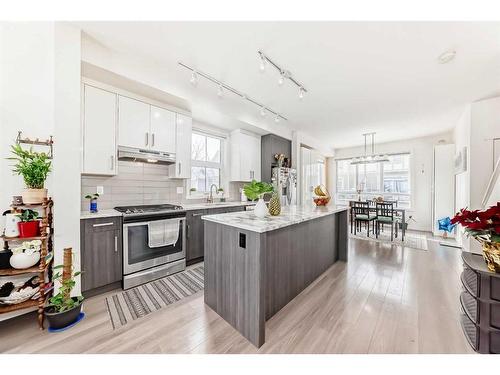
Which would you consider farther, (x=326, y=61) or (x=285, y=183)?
(x=285, y=183)

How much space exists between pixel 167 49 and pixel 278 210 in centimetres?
205

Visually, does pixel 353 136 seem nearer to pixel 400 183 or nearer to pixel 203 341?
pixel 400 183

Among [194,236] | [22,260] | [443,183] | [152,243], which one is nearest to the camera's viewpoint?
[22,260]

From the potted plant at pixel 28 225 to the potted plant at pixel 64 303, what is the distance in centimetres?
31

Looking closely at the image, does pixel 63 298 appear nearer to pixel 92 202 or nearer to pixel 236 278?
pixel 92 202

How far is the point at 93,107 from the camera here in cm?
230

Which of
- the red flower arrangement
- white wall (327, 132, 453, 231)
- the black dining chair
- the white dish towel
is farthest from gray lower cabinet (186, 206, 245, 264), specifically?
white wall (327, 132, 453, 231)

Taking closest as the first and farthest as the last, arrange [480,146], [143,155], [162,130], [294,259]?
[294,259], [143,155], [162,130], [480,146]

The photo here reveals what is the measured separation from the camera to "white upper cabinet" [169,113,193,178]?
10.3ft

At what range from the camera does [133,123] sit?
2623mm

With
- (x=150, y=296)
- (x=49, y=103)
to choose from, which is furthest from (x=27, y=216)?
(x=150, y=296)

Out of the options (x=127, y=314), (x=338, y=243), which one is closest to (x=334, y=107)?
(x=338, y=243)

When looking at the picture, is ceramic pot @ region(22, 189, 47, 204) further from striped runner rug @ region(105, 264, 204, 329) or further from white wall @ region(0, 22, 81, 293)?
striped runner rug @ region(105, 264, 204, 329)

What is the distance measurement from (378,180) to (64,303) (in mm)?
7950
